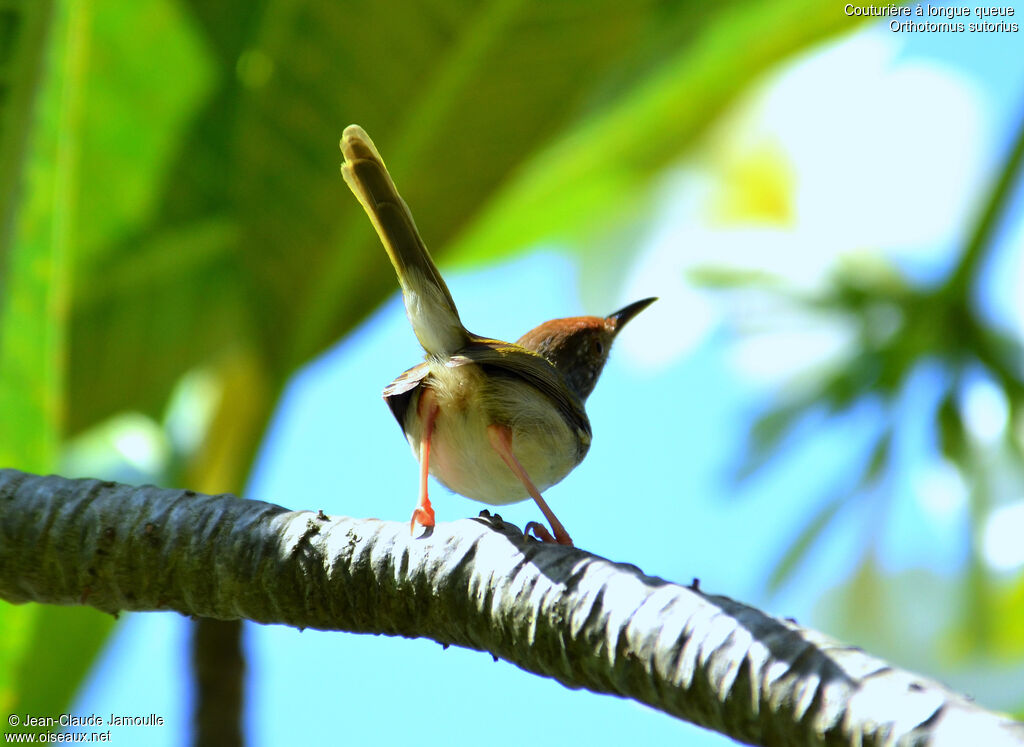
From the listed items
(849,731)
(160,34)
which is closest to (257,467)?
(160,34)

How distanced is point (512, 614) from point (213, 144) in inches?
153

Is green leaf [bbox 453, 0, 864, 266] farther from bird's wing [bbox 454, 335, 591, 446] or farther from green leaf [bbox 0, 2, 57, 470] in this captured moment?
green leaf [bbox 0, 2, 57, 470]

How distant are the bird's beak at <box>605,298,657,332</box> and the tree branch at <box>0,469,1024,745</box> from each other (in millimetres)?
2360

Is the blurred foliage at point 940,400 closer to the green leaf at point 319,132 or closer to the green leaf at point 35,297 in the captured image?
the green leaf at point 319,132

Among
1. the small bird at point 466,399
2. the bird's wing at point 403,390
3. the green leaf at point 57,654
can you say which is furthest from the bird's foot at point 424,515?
the green leaf at point 57,654

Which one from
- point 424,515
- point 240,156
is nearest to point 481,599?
point 424,515

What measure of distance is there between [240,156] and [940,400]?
372 centimetres

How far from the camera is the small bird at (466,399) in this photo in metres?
2.82

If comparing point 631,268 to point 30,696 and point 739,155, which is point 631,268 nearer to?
point 739,155

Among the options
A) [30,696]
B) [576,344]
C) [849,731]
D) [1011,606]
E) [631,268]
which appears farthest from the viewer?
[631,268]

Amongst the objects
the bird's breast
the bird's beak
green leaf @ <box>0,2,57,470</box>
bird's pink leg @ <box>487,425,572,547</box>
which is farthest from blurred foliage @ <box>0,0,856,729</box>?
bird's pink leg @ <box>487,425,572,547</box>

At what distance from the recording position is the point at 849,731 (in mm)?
1413

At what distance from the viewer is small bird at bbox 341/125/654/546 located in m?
2.82

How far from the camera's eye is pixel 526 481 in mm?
2895
